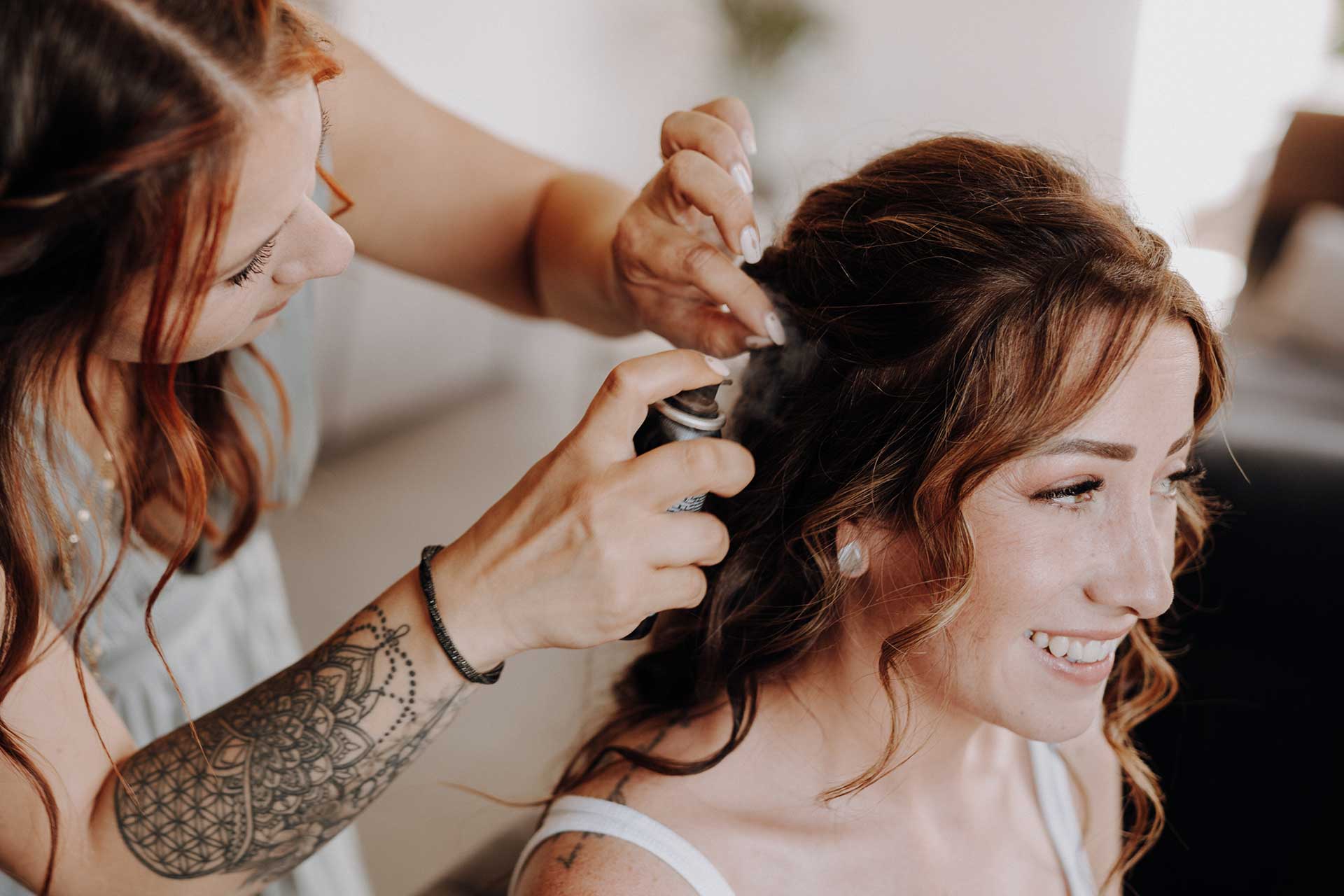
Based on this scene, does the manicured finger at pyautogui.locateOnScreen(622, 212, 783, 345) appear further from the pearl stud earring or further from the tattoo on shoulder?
the tattoo on shoulder

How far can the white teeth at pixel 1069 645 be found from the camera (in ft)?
3.11

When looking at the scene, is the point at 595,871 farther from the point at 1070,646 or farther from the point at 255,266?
the point at 255,266

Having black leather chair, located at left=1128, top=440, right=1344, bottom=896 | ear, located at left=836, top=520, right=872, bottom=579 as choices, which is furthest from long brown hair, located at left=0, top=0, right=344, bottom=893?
black leather chair, located at left=1128, top=440, right=1344, bottom=896

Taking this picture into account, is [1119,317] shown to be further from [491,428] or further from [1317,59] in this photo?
[1317,59]

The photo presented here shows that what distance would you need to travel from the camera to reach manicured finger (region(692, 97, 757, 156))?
1044 mm

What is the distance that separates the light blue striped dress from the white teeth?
80 centimetres

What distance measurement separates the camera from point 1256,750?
152 cm

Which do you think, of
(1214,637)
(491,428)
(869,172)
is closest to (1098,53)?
(491,428)

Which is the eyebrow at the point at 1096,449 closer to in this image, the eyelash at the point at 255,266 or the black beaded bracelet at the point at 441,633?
the black beaded bracelet at the point at 441,633

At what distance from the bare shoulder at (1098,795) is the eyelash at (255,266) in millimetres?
1048

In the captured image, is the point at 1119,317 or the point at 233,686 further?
the point at 233,686

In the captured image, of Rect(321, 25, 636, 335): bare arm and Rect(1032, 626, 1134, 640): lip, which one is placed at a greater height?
Rect(321, 25, 636, 335): bare arm

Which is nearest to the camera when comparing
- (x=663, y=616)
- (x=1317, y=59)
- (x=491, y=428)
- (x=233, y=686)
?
(x=663, y=616)

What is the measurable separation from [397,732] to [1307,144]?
443cm
